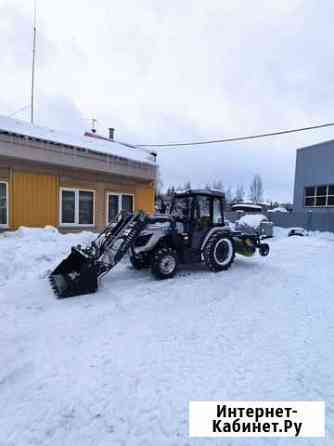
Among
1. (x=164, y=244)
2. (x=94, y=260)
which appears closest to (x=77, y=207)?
(x=164, y=244)

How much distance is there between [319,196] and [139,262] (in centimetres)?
1868

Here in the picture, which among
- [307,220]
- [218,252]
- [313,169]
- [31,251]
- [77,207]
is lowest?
[31,251]

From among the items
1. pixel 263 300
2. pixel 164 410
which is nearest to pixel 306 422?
pixel 164 410

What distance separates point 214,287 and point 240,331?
2133 mm

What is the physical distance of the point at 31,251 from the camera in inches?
324

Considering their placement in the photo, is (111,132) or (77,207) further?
(111,132)

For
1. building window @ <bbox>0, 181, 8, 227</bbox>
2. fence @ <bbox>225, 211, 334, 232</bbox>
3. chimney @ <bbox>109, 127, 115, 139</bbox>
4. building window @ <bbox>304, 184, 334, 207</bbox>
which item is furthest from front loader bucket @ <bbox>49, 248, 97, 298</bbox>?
building window @ <bbox>304, 184, 334, 207</bbox>

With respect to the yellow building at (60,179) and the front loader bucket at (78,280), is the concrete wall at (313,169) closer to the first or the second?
the yellow building at (60,179)

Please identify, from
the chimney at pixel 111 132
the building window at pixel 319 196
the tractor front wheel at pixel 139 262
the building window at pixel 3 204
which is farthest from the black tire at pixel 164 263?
the building window at pixel 319 196

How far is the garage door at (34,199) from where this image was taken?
403 inches

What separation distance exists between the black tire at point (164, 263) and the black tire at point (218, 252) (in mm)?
1039

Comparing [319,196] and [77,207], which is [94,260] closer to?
[77,207]

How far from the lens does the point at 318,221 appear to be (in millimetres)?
20516

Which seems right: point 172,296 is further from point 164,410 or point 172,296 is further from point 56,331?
point 164,410
